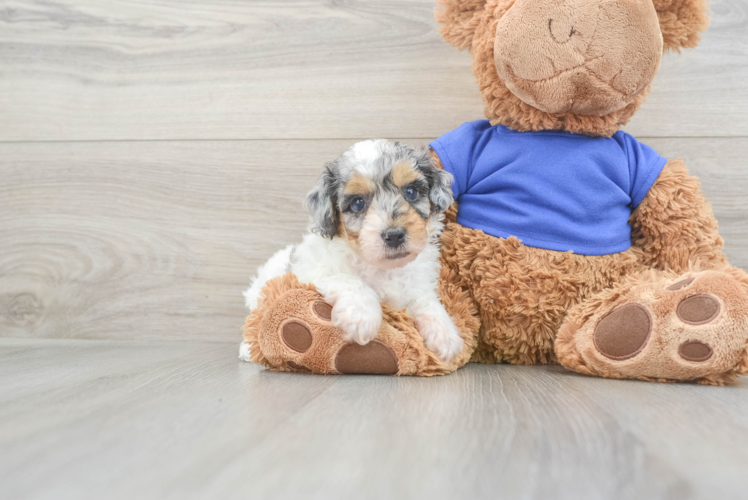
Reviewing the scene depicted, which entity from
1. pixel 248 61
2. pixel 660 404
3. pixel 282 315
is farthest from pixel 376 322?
pixel 248 61

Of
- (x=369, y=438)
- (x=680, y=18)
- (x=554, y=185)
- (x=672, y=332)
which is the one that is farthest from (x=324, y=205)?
(x=680, y=18)

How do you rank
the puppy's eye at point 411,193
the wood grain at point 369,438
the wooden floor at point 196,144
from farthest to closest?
the wooden floor at point 196,144, the puppy's eye at point 411,193, the wood grain at point 369,438

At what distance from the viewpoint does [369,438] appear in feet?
2.68

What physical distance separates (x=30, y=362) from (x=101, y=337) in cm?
48

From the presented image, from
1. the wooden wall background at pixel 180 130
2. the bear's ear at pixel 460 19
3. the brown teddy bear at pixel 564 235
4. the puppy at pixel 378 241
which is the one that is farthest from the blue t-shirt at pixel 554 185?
the wooden wall background at pixel 180 130

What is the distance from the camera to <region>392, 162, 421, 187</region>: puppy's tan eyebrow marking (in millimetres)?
1335

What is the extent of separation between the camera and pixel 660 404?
1.00 metres

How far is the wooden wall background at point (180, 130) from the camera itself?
1.83m

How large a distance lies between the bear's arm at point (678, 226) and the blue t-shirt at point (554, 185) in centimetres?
3

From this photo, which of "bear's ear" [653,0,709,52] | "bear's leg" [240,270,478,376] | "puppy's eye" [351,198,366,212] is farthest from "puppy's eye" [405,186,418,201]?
"bear's ear" [653,0,709,52]

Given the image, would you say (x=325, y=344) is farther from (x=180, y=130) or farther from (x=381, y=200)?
(x=180, y=130)

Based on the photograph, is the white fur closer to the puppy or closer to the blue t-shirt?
the puppy

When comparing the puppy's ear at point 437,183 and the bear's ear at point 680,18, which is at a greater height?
the bear's ear at point 680,18

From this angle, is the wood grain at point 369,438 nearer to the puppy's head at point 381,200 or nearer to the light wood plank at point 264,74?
the puppy's head at point 381,200
